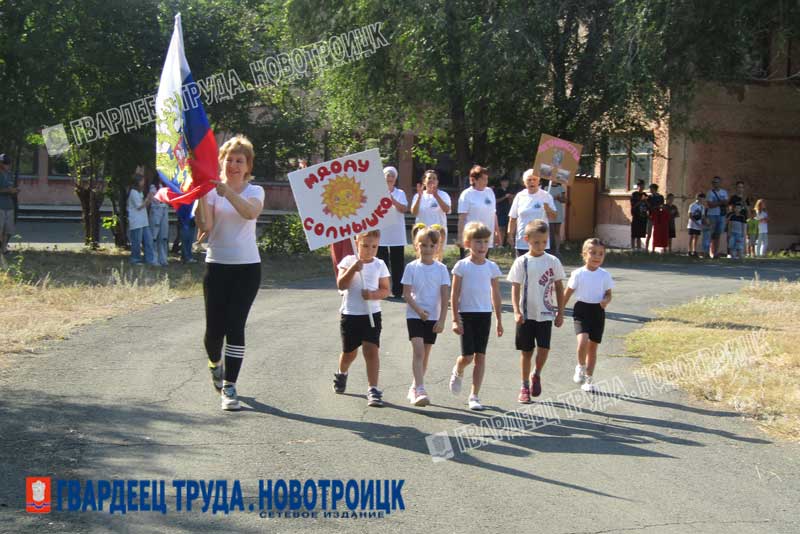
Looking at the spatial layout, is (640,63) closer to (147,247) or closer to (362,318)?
(147,247)

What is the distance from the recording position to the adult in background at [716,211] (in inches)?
946

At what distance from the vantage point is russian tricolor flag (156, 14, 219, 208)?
6742 millimetres

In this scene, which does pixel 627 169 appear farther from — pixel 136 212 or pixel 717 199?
pixel 136 212

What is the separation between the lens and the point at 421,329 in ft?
25.5

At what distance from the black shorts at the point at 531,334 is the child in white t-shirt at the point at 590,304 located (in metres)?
0.56

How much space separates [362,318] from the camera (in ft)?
25.3

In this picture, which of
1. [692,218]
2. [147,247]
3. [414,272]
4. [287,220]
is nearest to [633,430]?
[414,272]

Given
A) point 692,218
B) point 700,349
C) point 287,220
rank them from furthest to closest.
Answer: point 692,218 → point 287,220 → point 700,349

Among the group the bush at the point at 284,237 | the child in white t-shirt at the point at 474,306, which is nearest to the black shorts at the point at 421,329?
the child in white t-shirt at the point at 474,306

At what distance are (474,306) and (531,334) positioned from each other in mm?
642

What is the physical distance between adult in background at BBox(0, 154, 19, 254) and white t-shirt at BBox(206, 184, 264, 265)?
1195 centimetres

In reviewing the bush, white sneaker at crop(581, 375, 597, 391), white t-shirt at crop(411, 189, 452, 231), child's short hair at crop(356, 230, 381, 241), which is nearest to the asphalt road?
white sneaker at crop(581, 375, 597, 391)

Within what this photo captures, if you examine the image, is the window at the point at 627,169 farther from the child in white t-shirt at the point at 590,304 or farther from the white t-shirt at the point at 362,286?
the white t-shirt at the point at 362,286

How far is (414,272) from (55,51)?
44.2ft
